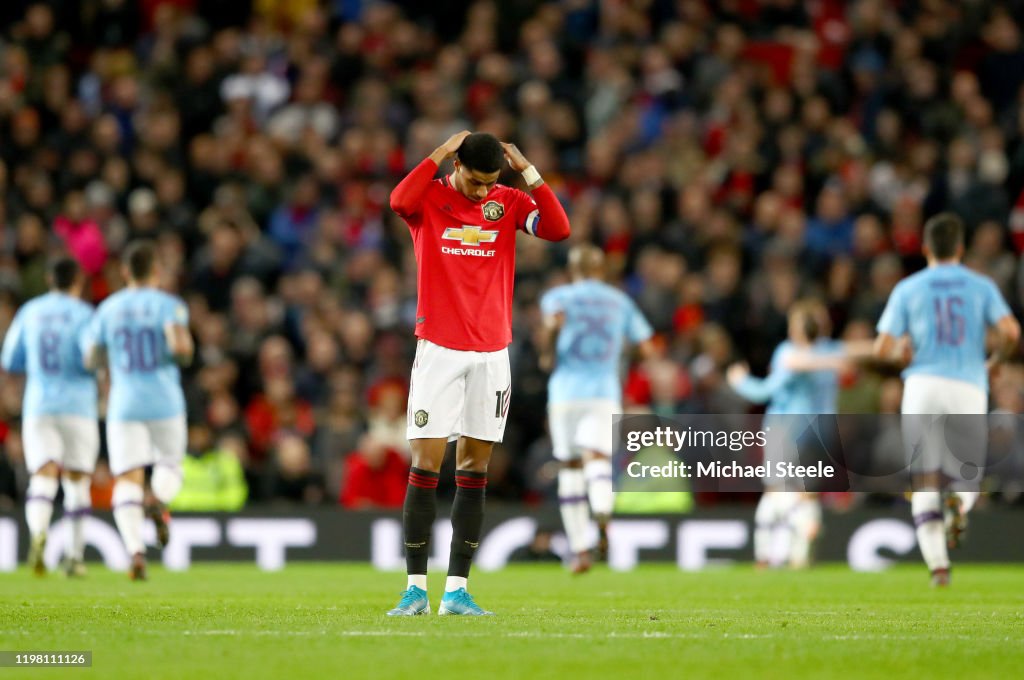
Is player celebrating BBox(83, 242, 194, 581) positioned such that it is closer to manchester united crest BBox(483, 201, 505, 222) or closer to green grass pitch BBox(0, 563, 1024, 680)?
green grass pitch BBox(0, 563, 1024, 680)

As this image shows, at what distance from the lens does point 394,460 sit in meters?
16.3

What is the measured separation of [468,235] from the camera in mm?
8133

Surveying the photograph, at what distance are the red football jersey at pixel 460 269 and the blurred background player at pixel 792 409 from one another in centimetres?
690

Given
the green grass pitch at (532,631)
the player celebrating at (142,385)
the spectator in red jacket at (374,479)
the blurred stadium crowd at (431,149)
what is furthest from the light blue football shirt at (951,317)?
the spectator in red jacket at (374,479)

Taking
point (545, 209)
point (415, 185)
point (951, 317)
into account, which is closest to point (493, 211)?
point (545, 209)

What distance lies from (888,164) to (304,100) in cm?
742

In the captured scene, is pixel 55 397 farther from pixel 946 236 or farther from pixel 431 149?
pixel 946 236

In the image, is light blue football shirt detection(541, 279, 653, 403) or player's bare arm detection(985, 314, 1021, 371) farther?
light blue football shirt detection(541, 279, 653, 403)

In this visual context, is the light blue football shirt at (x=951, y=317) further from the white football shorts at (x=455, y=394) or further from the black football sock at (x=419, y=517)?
the black football sock at (x=419, y=517)

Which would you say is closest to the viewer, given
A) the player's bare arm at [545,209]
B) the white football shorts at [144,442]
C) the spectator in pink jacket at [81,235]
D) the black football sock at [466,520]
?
the black football sock at [466,520]

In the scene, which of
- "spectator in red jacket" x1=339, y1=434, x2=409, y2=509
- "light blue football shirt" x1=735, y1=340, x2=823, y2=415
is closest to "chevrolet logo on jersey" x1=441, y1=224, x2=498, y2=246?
"light blue football shirt" x1=735, y1=340, x2=823, y2=415

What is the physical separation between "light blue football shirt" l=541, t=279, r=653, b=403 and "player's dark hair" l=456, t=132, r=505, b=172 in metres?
5.62

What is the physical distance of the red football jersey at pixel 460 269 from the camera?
8.05 metres

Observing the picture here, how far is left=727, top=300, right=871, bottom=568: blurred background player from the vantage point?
14.9m
